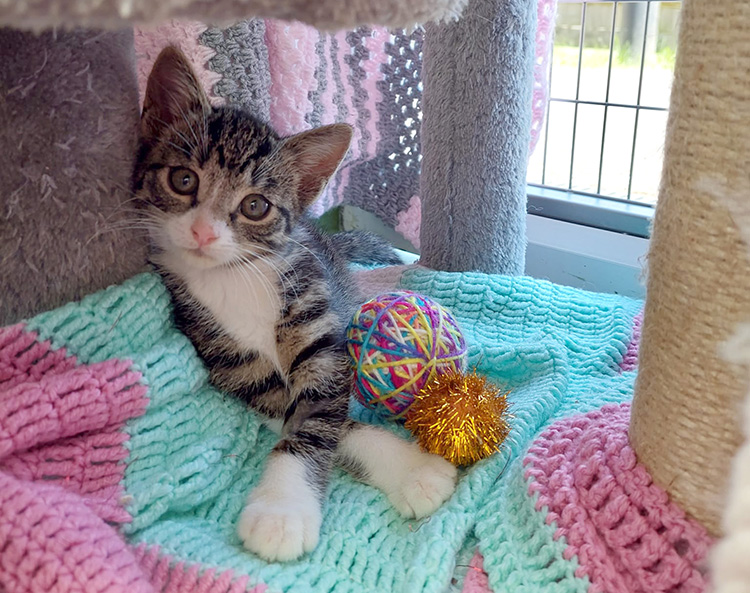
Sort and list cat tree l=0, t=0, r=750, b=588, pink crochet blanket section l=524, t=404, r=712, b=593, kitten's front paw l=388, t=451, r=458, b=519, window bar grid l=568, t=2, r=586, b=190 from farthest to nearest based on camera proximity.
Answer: window bar grid l=568, t=2, r=586, b=190 < kitten's front paw l=388, t=451, r=458, b=519 < pink crochet blanket section l=524, t=404, r=712, b=593 < cat tree l=0, t=0, r=750, b=588

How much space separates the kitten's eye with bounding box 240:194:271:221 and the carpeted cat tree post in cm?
43

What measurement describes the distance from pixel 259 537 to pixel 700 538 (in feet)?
1.40

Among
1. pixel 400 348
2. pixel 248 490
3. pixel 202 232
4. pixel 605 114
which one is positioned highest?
pixel 605 114

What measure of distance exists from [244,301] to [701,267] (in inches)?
22.8

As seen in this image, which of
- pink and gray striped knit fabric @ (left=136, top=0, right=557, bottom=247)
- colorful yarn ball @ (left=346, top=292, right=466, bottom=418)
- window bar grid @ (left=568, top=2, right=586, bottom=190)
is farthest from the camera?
window bar grid @ (left=568, top=2, right=586, bottom=190)

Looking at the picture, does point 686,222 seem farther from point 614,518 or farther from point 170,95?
point 170,95

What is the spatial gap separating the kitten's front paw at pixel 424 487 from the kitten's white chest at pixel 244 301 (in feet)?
0.82

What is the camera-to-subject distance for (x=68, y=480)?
72 cm

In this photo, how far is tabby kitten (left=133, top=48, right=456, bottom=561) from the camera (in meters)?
0.89

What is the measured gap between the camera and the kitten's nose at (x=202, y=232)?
870 millimetres

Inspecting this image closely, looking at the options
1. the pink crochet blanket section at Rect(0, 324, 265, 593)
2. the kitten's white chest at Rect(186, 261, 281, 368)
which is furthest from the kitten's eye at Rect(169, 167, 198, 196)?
the pink crochet blanket section at Rect(0, 324, 265, 593)

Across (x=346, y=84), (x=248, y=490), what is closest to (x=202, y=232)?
(x=248, y=490)

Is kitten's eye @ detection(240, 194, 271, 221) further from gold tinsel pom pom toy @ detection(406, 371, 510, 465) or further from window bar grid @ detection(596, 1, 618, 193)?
window bar grid @ detection(596, 1, 618, 193)

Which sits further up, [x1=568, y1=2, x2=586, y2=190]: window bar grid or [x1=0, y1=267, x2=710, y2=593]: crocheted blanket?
[x1=568, y1=2, x2=586, y2=190]: window bar grid
